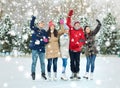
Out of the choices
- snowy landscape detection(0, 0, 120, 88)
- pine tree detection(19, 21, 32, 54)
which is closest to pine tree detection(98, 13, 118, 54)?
snowy landscape detection(0, 0, 120, 88)

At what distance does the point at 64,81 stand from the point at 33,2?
4979cm

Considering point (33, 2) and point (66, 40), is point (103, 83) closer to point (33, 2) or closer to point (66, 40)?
point (66, 40)

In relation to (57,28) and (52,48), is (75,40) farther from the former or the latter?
(57,28)

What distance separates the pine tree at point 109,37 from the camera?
34.0 m

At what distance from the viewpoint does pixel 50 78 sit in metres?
12.7

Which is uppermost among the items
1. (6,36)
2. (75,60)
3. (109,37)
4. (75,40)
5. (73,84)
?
(75,40)

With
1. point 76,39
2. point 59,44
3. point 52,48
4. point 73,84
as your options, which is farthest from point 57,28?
point 73,84

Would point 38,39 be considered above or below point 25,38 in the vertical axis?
above

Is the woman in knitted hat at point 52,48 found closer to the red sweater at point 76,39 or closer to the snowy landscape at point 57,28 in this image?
the red sweater at point 76,39

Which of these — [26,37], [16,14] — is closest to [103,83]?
[26,37]

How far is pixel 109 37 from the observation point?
34.2m

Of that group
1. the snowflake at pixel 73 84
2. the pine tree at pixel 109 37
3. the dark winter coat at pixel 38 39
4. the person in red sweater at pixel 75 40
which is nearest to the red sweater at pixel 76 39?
the person in red sweater at pixel 75 40

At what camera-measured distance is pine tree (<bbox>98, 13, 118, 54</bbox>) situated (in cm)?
3403

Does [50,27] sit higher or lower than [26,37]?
higher
